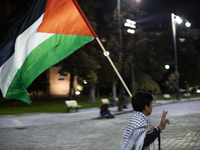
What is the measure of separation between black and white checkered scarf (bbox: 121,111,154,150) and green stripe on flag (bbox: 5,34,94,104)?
2399 mm

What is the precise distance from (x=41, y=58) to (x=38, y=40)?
0.33 meters

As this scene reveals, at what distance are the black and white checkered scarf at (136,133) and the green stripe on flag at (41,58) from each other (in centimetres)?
240

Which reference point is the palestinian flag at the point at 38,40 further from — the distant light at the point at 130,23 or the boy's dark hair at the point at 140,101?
the distant light at the point at 130,23

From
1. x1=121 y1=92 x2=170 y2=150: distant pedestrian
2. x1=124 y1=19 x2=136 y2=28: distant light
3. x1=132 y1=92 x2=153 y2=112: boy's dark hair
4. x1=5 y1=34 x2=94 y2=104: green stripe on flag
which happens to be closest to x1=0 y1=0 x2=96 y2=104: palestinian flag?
x1=5 y1=34 x2=94 y2=104: green stripe on flag

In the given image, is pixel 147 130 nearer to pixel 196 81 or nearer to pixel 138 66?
pixel 138 66

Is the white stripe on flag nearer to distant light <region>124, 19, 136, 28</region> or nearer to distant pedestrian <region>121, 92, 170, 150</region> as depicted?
distant pedestrian <region>121, 92, 170, 150</region>

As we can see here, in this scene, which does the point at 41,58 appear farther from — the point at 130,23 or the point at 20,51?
the point at 130,23

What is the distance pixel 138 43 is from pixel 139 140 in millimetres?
24018

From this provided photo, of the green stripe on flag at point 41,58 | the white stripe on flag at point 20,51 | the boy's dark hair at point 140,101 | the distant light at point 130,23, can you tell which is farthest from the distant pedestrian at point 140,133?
the distant light at point 130,23

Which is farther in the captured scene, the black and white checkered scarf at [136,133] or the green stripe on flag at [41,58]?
the green stripe on flag at [41,58]

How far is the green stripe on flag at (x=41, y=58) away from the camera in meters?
5.34

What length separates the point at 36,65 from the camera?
552cm

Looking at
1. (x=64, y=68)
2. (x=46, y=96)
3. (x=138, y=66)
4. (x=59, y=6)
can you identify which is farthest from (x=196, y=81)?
(x=59, y=6)

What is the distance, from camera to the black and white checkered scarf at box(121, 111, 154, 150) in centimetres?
323
